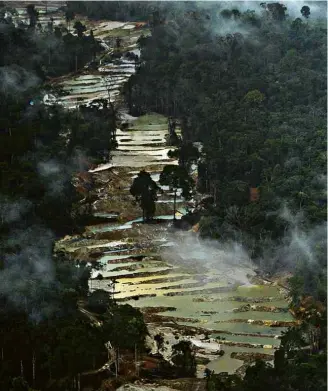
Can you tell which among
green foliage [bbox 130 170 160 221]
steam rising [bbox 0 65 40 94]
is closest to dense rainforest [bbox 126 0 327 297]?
green foliage [bbox 130 170 160 221]

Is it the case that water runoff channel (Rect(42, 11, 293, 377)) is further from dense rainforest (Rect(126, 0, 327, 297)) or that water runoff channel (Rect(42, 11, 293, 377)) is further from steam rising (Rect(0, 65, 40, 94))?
steam rising (Rect(0, 65, 40, 94))

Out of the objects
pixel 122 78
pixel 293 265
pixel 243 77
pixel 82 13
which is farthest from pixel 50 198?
pixel 82 13

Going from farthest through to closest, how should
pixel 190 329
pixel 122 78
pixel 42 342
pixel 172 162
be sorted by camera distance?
pixel 122 78 < pixel 172 162 < pixel 190 329 < pixel 42 342

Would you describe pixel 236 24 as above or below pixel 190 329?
above

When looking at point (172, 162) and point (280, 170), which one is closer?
point (280, 170)

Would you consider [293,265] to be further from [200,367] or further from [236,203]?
[200,367]

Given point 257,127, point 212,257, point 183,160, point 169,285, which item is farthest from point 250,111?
point 169,285

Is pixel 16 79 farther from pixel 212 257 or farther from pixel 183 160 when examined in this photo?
pixel 212 257

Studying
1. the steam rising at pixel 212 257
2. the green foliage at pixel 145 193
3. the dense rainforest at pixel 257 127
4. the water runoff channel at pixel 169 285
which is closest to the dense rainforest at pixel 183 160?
the dense rainforest at pixel 257 127

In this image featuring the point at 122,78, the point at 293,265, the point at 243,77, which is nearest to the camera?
the point at 293,265
